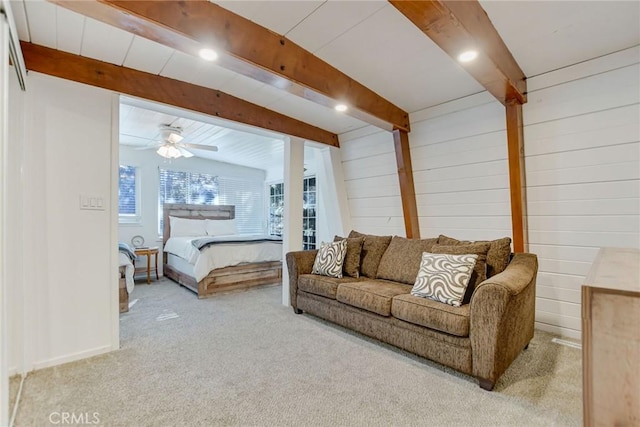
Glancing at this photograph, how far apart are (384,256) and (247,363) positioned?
5.51ft

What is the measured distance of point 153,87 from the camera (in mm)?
2625

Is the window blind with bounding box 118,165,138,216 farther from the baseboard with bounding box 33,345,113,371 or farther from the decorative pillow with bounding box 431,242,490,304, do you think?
the decorative pillow with bounding box 431,242,490,304

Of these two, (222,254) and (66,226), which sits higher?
(66,226)

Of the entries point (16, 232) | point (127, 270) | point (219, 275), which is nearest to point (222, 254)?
point (219, 275)

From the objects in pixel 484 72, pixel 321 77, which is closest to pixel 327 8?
pixel 321 77

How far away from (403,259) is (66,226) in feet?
9.35

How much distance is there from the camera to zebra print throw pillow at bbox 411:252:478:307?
222 centimetres

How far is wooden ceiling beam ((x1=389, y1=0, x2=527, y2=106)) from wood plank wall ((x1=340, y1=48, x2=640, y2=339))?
1.45 ft

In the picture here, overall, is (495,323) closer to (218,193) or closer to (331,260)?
(331,260)

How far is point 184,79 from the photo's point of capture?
9.03 feet

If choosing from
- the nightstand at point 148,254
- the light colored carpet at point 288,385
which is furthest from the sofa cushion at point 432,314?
the nightstand at point 148,254

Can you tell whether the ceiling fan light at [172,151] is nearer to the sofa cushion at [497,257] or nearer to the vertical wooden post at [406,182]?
the vertical wooden post at [406,182]

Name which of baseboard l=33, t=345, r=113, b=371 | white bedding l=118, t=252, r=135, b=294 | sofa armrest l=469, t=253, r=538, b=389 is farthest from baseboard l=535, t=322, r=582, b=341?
white bedding l=118, t=252, r=135, b=294

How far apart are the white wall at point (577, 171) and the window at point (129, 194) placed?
5802 millimetres
